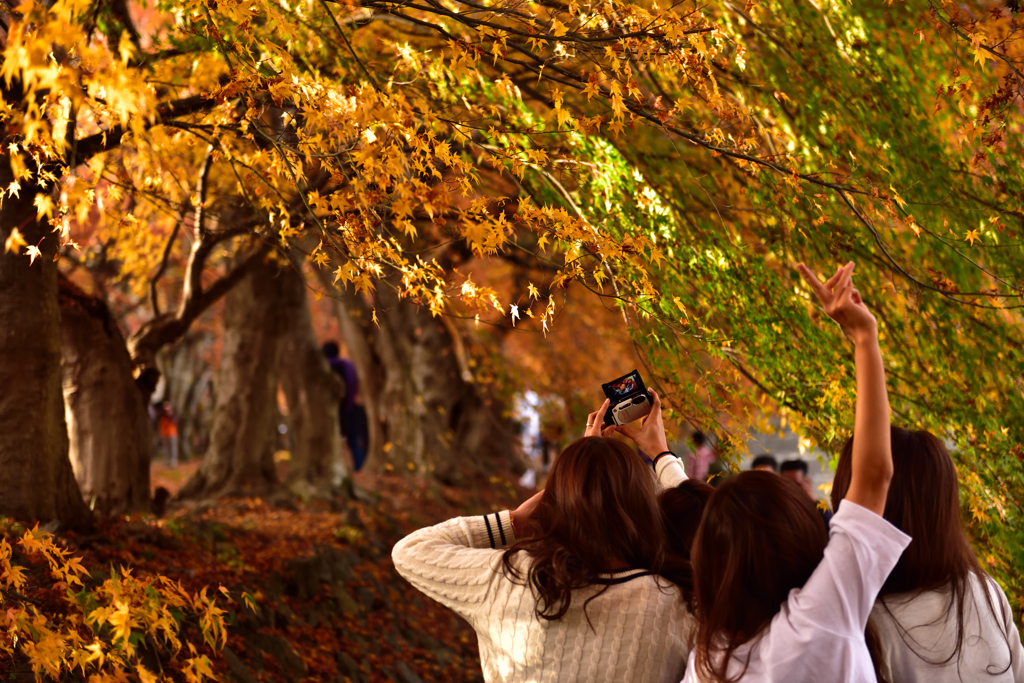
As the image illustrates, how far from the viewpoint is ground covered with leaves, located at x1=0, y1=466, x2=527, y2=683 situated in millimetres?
4551

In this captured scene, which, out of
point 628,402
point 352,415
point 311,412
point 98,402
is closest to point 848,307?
point 628,402

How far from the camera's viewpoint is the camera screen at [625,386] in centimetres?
334

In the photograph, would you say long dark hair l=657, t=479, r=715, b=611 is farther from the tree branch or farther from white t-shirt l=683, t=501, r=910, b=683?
the tree branch

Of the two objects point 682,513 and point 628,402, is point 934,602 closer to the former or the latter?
point 682,513

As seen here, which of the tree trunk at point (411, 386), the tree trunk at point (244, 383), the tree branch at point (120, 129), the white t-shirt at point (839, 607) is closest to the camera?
the white t-shirt at point (839, 607)

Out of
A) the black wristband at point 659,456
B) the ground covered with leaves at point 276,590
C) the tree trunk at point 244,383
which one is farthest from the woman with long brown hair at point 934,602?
the tree trunk at point 244,383

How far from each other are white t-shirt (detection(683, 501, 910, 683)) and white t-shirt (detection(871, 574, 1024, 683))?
48 centimetres

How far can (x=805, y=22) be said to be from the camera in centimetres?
610

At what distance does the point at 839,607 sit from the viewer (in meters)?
1.90

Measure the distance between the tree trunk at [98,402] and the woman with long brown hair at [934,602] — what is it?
652cm

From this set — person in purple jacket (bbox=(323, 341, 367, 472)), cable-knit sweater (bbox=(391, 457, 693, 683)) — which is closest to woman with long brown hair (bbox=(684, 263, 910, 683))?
cable-knit sweater (bbox=(391, 457, 693, 683))

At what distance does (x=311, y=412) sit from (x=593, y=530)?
961 centimetres

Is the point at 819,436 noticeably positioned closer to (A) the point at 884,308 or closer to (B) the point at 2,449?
(A) the point at 884,308

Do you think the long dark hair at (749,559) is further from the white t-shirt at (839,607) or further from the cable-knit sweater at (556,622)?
the cable-knit sweater at (556,622)
